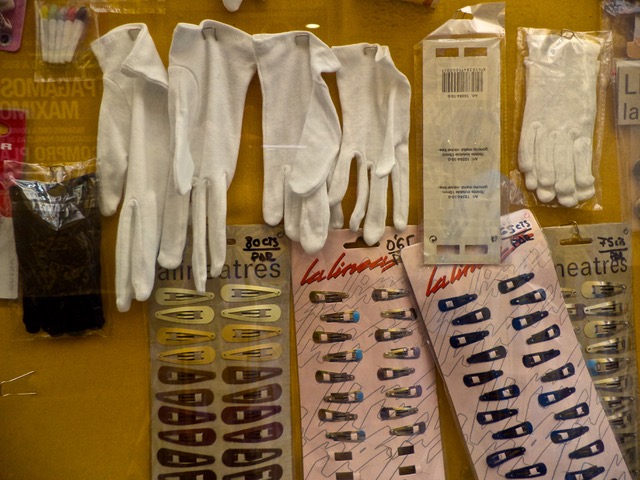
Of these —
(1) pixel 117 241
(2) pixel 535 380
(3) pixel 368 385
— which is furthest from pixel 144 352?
(2) pixel 535 380

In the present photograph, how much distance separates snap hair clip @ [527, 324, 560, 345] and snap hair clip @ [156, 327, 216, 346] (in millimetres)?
577

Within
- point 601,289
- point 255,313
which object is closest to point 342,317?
point 255,313

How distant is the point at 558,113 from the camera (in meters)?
1.04

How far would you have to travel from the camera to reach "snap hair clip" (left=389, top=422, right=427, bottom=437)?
3.38 feet

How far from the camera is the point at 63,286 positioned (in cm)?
97

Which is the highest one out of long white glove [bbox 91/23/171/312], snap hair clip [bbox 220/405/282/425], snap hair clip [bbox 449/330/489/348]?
long white glove [bbox 91/23/171/312]

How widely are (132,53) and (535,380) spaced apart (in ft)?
2.92

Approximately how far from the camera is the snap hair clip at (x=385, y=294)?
3.38 feet

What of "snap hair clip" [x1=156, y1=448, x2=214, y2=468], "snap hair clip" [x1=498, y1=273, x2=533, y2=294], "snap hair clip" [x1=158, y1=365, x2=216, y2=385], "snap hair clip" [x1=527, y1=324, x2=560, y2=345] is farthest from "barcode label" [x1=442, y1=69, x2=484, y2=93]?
"snap hair clip" [x1=156, y1=448, x2=214, y2=468]

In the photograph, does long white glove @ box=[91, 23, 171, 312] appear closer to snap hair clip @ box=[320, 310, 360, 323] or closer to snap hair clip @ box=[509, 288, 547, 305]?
snap hair clip @ box=[320, 310, 360, 323]

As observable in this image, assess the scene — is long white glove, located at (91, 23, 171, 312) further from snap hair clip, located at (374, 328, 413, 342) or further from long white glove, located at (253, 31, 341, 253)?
snap hair clip, located at (374, 328, 413, 342)

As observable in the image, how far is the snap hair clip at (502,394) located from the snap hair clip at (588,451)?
0.15m

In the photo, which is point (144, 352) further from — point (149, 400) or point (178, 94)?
point (178, 94)

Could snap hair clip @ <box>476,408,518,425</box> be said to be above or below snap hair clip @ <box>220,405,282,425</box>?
below
